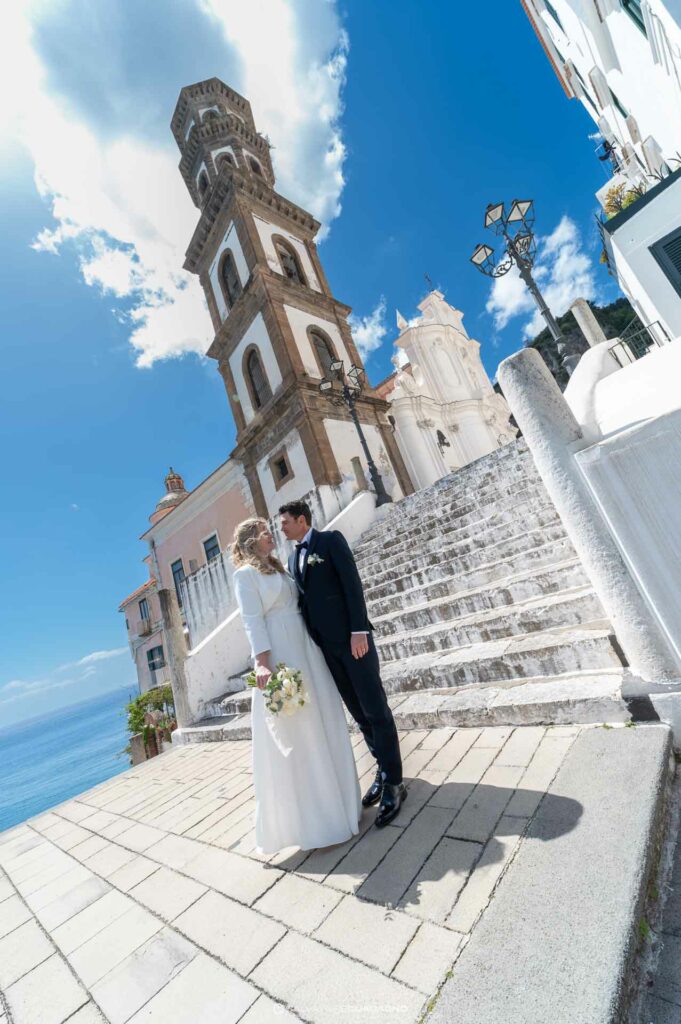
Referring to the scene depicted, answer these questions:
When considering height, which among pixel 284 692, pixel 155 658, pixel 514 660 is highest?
pixel 155 658

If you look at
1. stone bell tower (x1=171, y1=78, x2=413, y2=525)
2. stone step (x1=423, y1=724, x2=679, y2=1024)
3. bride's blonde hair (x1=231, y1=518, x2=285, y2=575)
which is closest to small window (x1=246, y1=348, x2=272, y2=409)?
stone bell tower (x1=171, y1=78, x2=413, y2=525)

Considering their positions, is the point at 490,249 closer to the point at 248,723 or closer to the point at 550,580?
the point at 550,580

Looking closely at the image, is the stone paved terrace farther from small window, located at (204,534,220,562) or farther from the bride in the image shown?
small window, located at (204,534,220,562)

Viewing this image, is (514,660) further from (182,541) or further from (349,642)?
(182,541)

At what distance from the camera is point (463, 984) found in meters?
1.33

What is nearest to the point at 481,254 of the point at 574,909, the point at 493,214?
the point at 493,214

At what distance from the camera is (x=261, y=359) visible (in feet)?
55.6

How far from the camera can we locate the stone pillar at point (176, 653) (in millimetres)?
6824

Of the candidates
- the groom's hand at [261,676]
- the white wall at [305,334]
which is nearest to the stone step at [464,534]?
the groom's hand at [261,676]

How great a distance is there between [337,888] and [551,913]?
1.09 metres

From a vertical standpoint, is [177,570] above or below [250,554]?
above

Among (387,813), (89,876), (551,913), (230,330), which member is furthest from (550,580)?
(230,330)

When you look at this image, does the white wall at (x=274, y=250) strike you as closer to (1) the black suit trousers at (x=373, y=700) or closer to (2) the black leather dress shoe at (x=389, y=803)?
(1) the black suit trousers at (x=373, y=700)

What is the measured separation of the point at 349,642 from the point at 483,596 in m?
2.49
